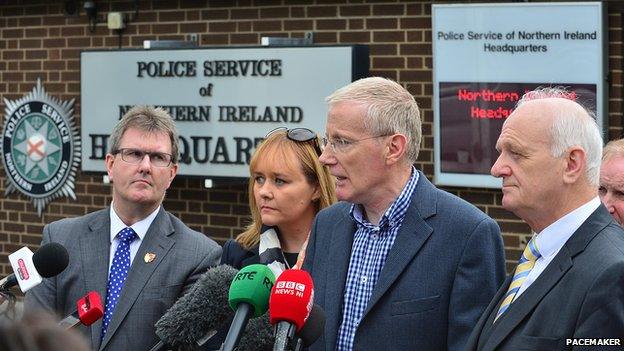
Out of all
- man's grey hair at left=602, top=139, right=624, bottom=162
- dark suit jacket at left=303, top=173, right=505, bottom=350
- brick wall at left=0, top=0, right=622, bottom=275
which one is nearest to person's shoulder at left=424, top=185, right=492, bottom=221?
dark suit jacket at left=303, top=173, right=505, bottom=350

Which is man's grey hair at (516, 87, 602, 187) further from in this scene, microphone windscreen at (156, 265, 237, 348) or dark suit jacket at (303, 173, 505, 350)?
microphone windscreen at (156, 265, 237, 348)

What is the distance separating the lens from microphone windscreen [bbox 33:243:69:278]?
400 centimetres

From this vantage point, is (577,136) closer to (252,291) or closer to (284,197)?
(252,291)

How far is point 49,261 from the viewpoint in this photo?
4.03 m

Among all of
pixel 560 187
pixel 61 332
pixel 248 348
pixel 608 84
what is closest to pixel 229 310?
pixel 248 348

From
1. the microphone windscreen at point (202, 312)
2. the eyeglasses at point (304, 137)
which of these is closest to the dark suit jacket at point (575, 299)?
the microphone windscreen at point (202, 312)

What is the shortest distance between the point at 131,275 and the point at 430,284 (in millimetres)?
1477

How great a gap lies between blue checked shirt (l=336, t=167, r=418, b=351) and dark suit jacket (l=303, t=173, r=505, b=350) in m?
0.03

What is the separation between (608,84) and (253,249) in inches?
151

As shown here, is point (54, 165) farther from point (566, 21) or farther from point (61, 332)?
point (61, 332)

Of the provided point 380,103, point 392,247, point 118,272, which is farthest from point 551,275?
point 118,272

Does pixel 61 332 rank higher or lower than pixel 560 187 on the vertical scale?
lower

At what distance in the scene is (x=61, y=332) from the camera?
176 cm

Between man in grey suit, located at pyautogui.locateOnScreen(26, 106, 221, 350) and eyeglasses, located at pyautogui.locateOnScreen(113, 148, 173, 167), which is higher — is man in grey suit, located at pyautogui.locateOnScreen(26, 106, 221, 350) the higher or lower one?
the lower one
